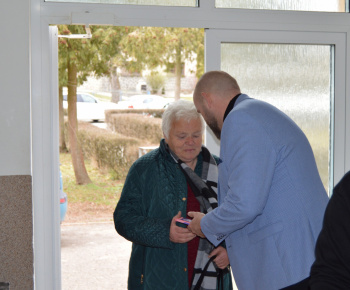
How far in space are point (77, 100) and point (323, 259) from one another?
688cm

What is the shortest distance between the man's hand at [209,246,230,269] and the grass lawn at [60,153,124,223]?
584 cm

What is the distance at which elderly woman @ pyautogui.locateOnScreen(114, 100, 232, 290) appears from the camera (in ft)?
7.37

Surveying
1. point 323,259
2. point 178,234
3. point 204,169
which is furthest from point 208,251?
point 323,259

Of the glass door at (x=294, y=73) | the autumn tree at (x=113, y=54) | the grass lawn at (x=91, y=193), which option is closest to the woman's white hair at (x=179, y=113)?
the glass door at (x=294, y=73)

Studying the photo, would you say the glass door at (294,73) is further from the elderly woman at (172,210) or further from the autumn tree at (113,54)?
the autumn tree at (113,54)

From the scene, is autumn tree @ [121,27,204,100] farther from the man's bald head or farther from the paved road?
the man's bald head

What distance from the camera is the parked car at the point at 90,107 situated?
7.72 metres

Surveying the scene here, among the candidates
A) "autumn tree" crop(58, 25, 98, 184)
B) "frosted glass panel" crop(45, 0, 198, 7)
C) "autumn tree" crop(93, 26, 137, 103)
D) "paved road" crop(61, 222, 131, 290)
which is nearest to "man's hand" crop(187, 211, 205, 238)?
"frosted glass panel" crop(45, 0, 198, 7)

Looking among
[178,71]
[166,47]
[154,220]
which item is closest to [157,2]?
[154,220]

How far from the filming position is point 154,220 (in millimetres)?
2283

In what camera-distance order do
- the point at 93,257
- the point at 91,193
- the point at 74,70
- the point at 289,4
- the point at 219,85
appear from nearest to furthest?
the point at 219,85 → the point at 289,4 → the point at 93,257 → the point at 74,70 → the point at 91,193

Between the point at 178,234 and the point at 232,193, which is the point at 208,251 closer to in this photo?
the point at 178,234

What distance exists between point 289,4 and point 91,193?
5922mm

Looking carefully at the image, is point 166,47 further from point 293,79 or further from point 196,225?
point 196,225
